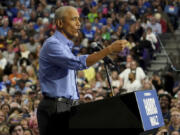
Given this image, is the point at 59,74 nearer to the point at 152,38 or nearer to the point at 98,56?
the point at 98,56

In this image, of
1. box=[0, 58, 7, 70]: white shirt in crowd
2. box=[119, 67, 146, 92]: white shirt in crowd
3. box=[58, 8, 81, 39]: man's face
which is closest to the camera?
box=[58, 8, 81, 39]: man's face

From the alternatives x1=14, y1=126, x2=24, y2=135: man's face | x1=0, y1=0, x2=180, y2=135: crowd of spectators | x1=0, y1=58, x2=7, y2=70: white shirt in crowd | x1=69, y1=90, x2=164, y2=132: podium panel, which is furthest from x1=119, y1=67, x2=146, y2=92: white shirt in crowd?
x1=69, y1=90, x2=164, y2=132: podium panel

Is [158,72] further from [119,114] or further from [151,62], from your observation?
[119,114]

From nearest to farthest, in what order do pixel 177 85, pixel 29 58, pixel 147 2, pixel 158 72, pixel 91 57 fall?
pixel 91 57, pixel 177 85, pixel 158 72, pixel 29 58, pixel 147 2

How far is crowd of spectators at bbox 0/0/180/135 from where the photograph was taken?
9344 millimetres

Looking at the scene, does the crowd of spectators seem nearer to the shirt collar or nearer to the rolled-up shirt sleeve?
the shirt collar

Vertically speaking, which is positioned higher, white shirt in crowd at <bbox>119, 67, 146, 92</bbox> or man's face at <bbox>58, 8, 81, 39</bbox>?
man's face at <bbox>58, 8, 81, 39</bbox>

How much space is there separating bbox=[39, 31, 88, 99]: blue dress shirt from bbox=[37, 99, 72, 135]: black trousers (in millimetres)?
81

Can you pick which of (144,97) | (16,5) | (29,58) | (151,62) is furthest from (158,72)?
(144,97)

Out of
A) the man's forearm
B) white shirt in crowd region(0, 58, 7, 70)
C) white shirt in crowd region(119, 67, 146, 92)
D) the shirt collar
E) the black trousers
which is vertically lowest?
white shirt in crowd region(119, 67, 146, 92)

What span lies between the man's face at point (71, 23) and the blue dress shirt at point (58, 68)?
11cm

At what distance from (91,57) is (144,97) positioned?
0.53 metres

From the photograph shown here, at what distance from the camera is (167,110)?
7.84m

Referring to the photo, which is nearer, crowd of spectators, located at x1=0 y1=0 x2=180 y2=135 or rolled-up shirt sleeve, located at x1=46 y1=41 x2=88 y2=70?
rolled-up shirt sleeve, located at x1=46 y1=41 x2=88 y2=70
